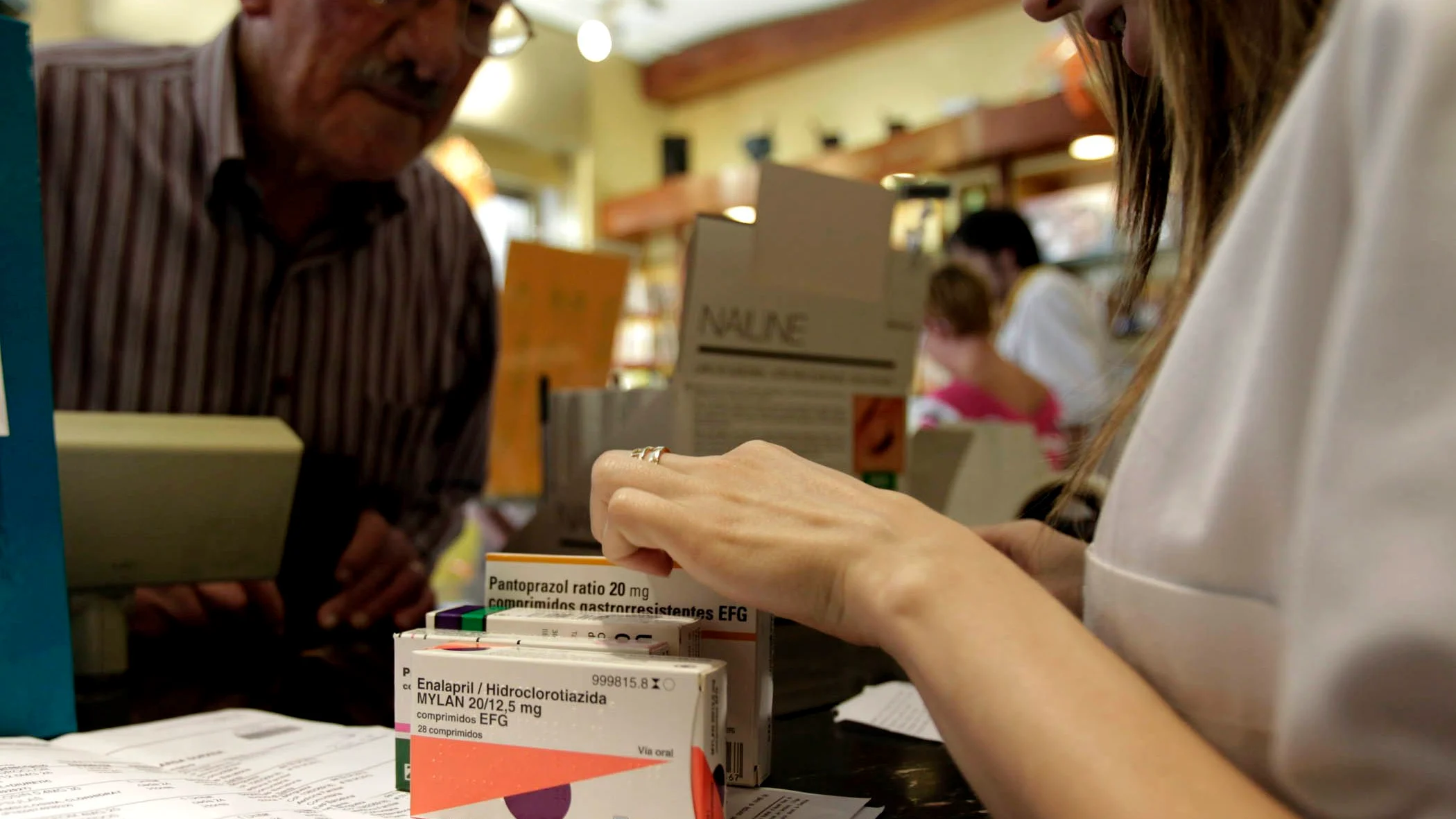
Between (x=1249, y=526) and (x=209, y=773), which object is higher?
(x=1249, y=526)

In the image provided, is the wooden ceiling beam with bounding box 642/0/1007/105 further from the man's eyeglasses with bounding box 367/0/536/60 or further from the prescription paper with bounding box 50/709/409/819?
the prescription paper with bounding box 50/709/409/819

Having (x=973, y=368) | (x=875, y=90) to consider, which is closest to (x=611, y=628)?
(x=973, y=368)

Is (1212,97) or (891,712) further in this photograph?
(891,712)

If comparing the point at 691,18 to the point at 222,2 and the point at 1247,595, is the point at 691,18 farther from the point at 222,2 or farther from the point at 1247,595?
the point at 1247,595

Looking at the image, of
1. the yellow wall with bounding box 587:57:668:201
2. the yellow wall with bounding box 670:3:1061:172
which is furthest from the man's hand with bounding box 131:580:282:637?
the yellow wall with bounding box 587:57:668:201

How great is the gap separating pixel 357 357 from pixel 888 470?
793 millimetres

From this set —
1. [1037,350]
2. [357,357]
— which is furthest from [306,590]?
[1037,350]

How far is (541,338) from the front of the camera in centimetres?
159

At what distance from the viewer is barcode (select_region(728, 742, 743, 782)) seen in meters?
0.54

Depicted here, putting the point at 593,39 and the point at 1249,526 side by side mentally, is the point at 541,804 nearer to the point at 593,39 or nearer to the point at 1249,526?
the point at 1249,526

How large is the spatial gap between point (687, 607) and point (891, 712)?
27 centimetres

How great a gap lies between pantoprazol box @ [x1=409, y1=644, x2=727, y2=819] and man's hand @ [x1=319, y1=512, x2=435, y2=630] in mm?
552

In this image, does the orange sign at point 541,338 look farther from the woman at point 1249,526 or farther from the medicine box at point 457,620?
the woman at point 1249,526

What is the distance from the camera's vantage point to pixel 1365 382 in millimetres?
331
